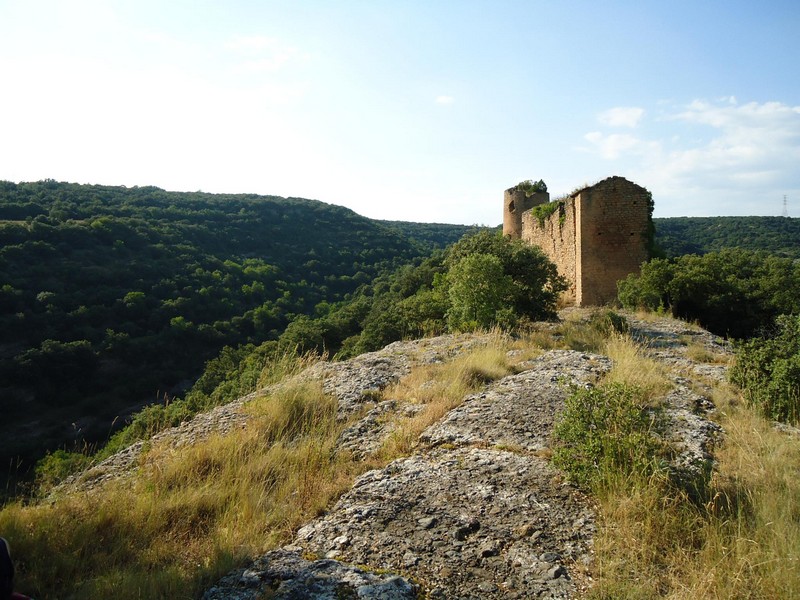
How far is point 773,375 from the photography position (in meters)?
4.96

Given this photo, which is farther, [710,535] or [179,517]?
[179,517]

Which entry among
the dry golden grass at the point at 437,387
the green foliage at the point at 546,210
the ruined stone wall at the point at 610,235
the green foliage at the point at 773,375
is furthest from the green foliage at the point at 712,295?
the dry golden grass at the point at 437,387

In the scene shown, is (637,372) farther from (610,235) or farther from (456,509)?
(610,235)

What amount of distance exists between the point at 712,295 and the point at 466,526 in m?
13.2

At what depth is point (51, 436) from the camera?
88.4 feet

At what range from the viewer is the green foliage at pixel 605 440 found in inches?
125

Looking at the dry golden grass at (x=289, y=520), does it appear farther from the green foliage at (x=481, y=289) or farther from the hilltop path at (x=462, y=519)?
the green foliage at (x=481, y=289)

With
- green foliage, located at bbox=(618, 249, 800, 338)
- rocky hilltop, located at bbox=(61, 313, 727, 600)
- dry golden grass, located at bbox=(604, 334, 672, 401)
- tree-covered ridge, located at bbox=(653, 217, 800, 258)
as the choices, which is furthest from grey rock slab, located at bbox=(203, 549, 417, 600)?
tree-covered ridge, located at bbox=(653, 217, 800, 258)

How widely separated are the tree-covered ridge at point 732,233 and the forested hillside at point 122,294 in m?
32.5

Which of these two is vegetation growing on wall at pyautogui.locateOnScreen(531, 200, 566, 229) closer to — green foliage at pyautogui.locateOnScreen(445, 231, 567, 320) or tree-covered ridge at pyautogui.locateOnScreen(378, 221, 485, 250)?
green foliage at pyautogui.locateOnScreen(445, 231, 567, 320)

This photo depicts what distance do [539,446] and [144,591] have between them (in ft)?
9.82

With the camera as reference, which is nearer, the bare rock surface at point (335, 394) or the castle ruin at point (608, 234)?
the bare rock surface at point (335, 394)

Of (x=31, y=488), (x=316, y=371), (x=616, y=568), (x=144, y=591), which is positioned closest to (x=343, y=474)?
(x=144, y=591)

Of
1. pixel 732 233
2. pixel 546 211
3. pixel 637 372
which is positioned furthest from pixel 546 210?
pixel 732 233
